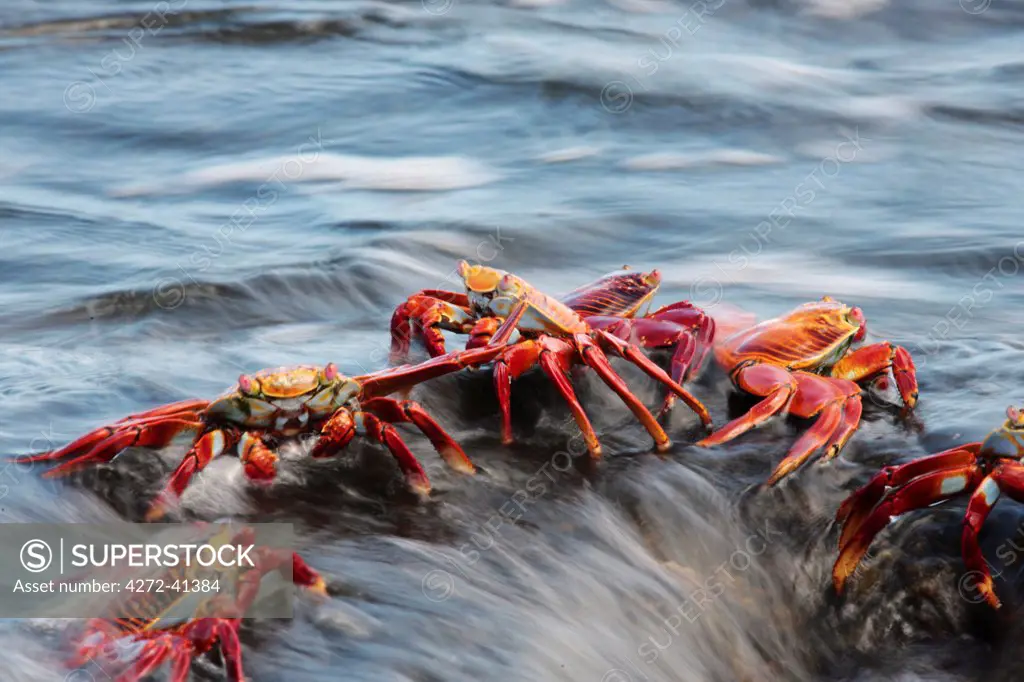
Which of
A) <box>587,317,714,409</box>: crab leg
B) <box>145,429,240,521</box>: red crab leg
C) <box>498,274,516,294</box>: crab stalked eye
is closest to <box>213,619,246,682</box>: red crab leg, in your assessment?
<box>145,429,240,521</box>: red crab leg

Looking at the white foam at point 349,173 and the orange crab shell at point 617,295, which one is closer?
the orange crab shell at point 617,295

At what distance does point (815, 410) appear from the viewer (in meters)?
6.58

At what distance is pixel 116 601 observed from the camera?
4812 millimetres

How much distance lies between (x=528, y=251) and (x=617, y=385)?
19.0 feet

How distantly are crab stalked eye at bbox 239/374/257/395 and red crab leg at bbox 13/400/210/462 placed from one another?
260 mm

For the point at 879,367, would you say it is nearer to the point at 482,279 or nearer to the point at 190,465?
the point at 482,279

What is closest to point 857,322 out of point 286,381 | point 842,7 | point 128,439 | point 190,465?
point 286,381

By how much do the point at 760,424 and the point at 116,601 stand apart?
3.22 meters

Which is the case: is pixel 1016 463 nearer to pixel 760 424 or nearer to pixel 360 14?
pixel 760 424

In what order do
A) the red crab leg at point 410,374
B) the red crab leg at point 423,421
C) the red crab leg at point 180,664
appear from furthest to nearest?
the red crab leg at point 410,374
the red crab leg at point 423,421
the red crab leg at point 180,664

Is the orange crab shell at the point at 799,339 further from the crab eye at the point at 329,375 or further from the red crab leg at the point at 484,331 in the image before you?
the crab eye at the point at 329,375

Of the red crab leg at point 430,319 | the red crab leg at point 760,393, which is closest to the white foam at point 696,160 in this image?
the red crab leg at point 430,319

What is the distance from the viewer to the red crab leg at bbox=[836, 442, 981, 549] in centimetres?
593

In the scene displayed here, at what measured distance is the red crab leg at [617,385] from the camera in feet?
20.7
